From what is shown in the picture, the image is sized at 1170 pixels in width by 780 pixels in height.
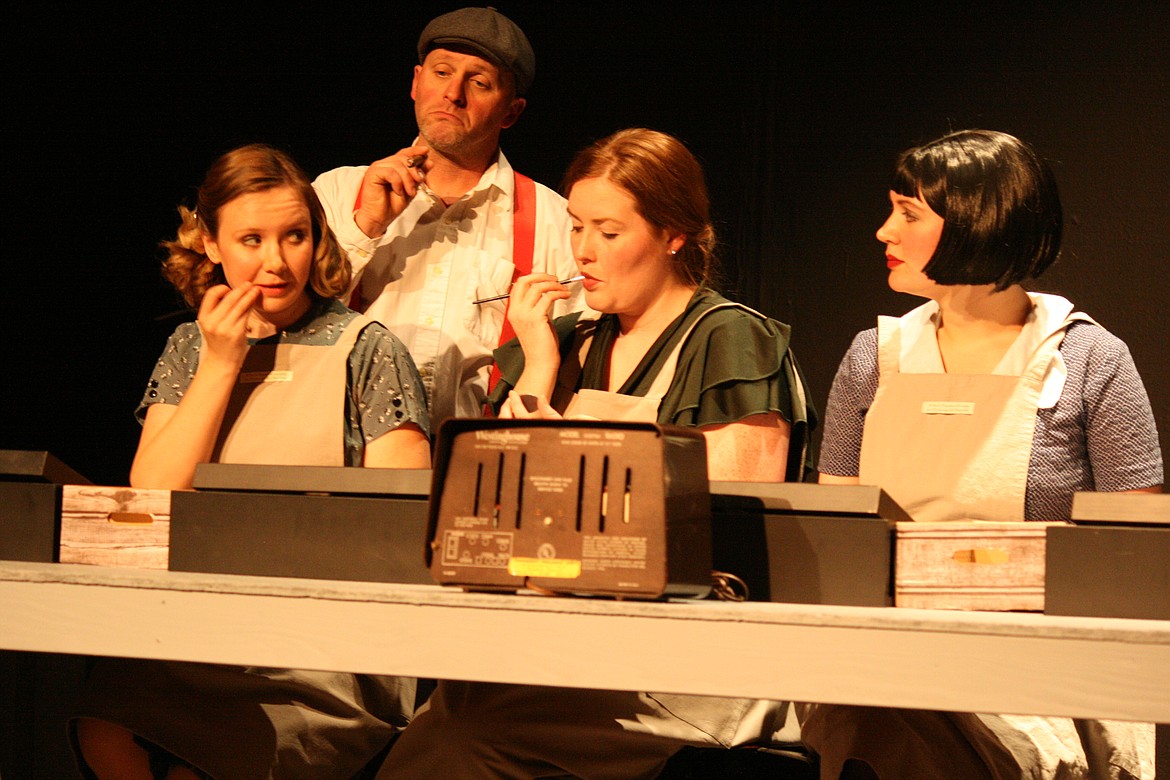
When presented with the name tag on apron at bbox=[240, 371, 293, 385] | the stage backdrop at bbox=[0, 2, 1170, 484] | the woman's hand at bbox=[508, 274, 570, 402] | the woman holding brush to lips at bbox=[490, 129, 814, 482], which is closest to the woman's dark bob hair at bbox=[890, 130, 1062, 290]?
the woman holding brush to lips at bbox=[490, 129, 814, 482]

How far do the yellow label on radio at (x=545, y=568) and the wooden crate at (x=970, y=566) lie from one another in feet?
1.17

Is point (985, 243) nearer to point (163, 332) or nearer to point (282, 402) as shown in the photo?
point (282, 402)

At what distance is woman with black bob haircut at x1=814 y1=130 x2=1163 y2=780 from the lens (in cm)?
201

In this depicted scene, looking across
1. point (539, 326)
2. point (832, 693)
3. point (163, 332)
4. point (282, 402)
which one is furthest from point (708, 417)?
point (163, 332)

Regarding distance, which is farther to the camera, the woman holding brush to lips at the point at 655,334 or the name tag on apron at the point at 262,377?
the name tag on apron at the point at 262,377

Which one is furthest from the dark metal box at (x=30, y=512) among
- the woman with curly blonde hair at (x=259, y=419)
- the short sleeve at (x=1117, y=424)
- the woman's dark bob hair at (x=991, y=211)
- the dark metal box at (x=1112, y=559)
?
the short sleeve at (x=1117, y=424)

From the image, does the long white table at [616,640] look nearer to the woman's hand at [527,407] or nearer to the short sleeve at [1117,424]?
the woman's hand at [527,407]

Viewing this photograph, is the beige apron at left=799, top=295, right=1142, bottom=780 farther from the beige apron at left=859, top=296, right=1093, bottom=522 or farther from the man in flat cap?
the man in flat cap

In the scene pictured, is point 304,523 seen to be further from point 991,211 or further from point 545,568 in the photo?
point 991,211

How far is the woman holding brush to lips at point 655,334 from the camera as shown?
202 centimetres

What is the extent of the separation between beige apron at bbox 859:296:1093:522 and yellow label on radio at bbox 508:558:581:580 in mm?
972

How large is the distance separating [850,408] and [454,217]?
104 cm

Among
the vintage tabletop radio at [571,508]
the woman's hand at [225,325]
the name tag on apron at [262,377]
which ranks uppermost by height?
the woman's hand at [225,325]

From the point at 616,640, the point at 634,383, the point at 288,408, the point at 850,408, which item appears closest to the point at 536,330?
the point at 634,383
